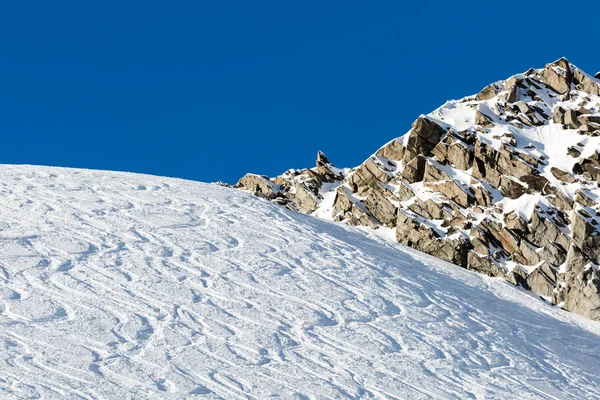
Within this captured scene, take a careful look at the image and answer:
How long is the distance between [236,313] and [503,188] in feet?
62.9

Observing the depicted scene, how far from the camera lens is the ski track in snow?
49.4 feet

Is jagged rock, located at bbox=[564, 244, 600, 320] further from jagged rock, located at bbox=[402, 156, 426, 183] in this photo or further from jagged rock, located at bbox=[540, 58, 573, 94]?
jagged rock, located at bbox=[540, 58, 573, 94]

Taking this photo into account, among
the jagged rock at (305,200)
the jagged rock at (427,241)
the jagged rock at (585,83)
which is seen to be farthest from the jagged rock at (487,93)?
the jagged rock at (427,241)

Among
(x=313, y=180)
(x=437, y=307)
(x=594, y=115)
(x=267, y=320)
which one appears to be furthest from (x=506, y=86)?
(x=267, y=320)

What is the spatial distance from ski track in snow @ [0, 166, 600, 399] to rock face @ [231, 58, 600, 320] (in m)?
2.54

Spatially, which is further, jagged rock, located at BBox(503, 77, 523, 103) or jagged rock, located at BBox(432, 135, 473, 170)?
jagged rock, located at BBox(503, 77, 523, 103)

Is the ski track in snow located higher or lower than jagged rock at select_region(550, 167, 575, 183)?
lower

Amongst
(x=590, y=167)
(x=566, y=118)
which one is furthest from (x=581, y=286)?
(x=566, y=118)

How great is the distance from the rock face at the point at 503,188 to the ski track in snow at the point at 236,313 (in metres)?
2.54

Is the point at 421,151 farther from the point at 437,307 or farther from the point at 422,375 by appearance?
the point at 422,375

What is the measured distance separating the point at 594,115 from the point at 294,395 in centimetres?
2767

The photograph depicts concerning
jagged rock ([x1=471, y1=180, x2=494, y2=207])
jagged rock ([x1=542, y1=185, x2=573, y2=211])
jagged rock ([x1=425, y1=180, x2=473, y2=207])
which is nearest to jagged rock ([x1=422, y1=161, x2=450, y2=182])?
jagged rock ([x1=425, y1=180, x2=473, y2=207])

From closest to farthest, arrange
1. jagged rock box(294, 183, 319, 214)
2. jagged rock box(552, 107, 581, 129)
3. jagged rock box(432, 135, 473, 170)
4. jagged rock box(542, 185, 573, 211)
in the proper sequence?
1. jagged rock box(542, 185, 573, 211)
2. jagged rock box(432, 135, 473, 170)
3. jagged rock box(552, 107, 581, 129)
4. jagged rock box(294, 183, 319, 214)

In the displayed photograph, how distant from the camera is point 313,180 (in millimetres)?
42969
